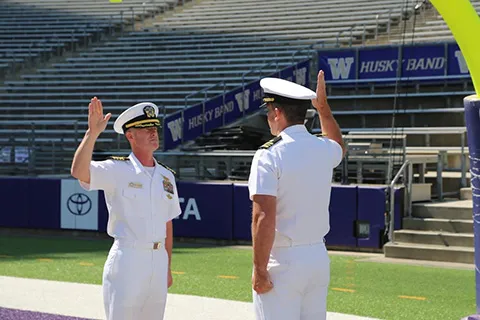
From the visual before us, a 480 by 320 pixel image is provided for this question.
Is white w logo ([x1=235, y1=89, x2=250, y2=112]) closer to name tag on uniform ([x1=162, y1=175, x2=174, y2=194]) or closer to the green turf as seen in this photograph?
the green turf

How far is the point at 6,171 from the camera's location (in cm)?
1556

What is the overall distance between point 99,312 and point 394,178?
5.87 metres

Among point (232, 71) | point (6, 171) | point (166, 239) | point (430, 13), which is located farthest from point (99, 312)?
point (430, 13)

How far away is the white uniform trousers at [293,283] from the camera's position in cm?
388

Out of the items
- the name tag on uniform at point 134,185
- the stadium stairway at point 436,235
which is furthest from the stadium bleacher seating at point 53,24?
the name tag on uniform at point 134,185

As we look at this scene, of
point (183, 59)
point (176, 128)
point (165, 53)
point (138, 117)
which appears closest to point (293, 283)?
point (138, 117)

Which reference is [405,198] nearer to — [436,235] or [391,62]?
[436,235]

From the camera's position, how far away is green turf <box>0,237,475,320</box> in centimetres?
798

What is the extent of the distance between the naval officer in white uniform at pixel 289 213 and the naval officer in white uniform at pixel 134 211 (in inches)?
31.9

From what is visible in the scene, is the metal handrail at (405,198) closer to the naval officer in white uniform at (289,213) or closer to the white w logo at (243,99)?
the white w logo at (243,99)

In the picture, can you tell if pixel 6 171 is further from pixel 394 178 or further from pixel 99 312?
pixel 99 312

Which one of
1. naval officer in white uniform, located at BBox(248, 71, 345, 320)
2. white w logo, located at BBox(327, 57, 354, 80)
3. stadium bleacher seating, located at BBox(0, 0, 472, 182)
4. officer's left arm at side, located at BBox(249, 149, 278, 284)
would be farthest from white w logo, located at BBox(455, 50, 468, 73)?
officer's left arm at side, located at BBox(249, 149, 278, 284)

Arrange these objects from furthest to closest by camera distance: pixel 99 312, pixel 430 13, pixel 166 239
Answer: pixel 430 13, pixel 99 312, pixel 166 239

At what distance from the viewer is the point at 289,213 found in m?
3.96
